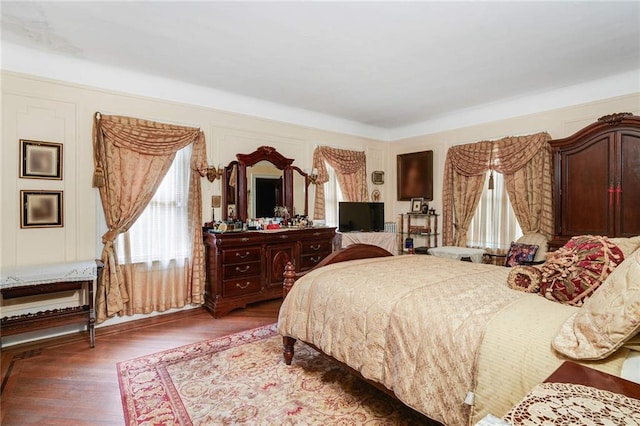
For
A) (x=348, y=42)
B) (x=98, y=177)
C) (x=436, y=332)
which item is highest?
(x=348, y=42)

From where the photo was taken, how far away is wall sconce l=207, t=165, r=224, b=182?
4.14 metres

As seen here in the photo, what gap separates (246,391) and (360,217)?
3.71 metres

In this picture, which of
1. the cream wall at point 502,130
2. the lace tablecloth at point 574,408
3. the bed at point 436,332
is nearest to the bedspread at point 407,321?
the bed at point 436,332

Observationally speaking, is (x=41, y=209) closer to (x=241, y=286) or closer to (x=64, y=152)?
(x=64, y=152)

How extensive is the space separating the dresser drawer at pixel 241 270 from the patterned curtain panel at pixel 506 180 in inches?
123

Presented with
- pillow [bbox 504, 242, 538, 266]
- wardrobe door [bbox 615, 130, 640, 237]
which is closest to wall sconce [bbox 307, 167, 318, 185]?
pillow [bbox 504, 242, 538, 266]

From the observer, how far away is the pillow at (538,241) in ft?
12.8

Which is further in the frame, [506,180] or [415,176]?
[415,176]

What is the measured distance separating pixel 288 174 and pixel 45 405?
3545 mm

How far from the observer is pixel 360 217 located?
18.4 feet

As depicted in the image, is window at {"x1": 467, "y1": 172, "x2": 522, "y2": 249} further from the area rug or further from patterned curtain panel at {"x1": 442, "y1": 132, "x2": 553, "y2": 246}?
the area rug

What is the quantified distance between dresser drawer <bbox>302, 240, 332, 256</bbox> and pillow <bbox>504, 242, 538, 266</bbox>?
7.88 ft

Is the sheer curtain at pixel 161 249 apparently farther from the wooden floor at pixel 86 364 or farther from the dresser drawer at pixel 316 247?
the dresser drawer at pixel 316 247

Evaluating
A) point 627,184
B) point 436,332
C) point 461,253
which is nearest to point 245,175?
point 461,253
